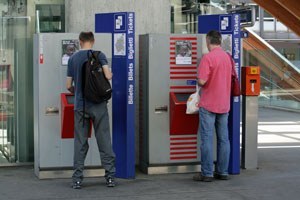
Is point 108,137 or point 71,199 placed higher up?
point 108,137

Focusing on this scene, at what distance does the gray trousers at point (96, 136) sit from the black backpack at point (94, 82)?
154 millimetres

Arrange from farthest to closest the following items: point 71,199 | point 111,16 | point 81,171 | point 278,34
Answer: point 278,34 → point 111,16 → point 81,171 → point 71,199

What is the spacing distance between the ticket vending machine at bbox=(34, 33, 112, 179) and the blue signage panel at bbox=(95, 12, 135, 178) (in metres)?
0.13

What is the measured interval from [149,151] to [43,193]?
1612 millimetres

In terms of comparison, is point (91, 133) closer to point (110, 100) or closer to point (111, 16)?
point (110, 100)

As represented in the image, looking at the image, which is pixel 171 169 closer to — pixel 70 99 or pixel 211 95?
pixel 211 95

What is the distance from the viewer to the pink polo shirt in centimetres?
724

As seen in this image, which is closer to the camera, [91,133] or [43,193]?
[43,193]

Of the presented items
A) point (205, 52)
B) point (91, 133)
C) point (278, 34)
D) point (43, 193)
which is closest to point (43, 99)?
point (91, 133)

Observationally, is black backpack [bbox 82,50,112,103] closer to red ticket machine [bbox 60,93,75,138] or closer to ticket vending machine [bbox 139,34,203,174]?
red ticket machine [bbox 60,93,75,138]

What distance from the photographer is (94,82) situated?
22.1 feet

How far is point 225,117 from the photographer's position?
7.51 m

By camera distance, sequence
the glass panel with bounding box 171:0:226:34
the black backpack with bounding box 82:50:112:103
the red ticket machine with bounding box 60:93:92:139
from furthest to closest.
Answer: the glass panel with bounding box 171:0:226:34
the red ticket machine with bounding box 60:93:92:139
the black backpack with bounding box 82:50:112:103

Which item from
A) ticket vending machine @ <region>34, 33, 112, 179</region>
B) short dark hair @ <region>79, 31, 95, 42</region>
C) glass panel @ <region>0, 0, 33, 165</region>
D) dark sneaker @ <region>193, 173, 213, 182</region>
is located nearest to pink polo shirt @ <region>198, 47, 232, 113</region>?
dark sneaker @ <region>193, 173, 213, 182</region>
